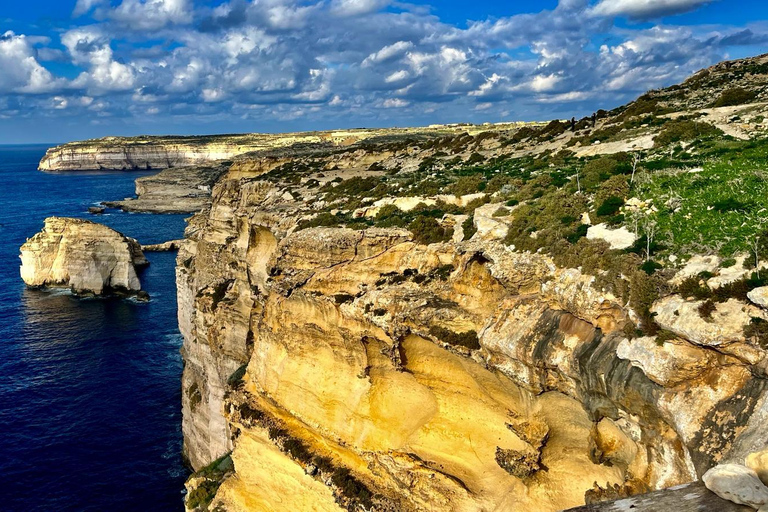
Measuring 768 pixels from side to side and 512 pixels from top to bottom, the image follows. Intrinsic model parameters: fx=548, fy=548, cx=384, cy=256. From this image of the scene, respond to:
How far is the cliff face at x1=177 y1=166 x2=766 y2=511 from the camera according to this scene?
1286 centimetres

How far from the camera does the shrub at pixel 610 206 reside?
18.8m

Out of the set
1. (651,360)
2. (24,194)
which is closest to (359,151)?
(651,360)

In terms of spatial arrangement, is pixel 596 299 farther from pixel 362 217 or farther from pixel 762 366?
pixel 362 217

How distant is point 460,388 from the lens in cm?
1992

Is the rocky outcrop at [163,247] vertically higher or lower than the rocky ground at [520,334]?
lower

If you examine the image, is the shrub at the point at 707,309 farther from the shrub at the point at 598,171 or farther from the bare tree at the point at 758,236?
the shrub at the point at 598,171

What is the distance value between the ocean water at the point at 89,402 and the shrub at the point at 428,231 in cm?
2909

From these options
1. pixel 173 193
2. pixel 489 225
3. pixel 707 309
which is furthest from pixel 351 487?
pixel 173 193

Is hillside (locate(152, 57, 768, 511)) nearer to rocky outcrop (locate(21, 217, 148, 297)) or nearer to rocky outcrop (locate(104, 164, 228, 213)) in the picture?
rocky outcrop (locate(21, 217, 148, 297))

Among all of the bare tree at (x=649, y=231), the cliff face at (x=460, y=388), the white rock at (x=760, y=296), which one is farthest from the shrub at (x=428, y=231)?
the white rock at (x=760, y=296)

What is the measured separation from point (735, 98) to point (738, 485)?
3307cm

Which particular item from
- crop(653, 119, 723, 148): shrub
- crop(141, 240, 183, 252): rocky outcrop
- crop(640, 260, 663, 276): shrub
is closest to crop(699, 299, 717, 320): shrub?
crop(640, 260, 663, 276): shrub

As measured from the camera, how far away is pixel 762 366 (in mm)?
11438

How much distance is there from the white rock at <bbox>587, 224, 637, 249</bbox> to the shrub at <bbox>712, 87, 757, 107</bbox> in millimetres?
21299
